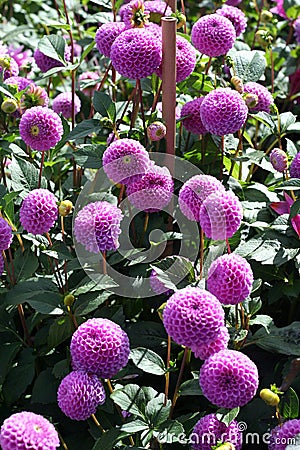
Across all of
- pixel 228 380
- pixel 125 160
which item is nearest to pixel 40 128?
pixel 125 160

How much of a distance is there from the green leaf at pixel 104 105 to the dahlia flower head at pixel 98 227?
0.23 metres

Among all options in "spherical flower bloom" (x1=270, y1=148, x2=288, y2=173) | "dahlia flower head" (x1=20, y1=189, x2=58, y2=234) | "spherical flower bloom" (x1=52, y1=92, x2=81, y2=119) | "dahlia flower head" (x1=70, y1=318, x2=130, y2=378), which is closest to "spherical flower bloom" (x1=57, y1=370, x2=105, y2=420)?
"dahlia flower head" (x1=70, y1=318, x2=130, y2=378)

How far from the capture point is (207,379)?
0.87 m

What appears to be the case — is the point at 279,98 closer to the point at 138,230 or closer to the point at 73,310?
the point at 138,230

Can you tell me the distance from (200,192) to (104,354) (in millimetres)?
265

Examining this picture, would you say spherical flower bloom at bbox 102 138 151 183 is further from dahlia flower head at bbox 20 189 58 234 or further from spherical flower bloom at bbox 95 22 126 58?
spherical flower bloom at bbox 95 22 126 58

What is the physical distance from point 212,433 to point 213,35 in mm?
689

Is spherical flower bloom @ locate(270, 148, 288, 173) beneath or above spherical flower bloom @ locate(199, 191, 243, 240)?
beneath

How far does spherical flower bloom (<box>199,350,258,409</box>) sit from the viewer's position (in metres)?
0.86

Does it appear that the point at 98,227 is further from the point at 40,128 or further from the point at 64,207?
the point at 40,128

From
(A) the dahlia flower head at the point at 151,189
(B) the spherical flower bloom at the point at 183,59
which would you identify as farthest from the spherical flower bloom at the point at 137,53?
(A) the dahlia flower head at the point at 151,189

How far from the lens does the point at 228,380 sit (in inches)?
34.0

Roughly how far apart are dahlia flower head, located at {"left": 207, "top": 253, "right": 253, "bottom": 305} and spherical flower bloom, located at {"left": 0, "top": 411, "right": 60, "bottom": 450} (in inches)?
11.2

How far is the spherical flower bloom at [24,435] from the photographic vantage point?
776mm
